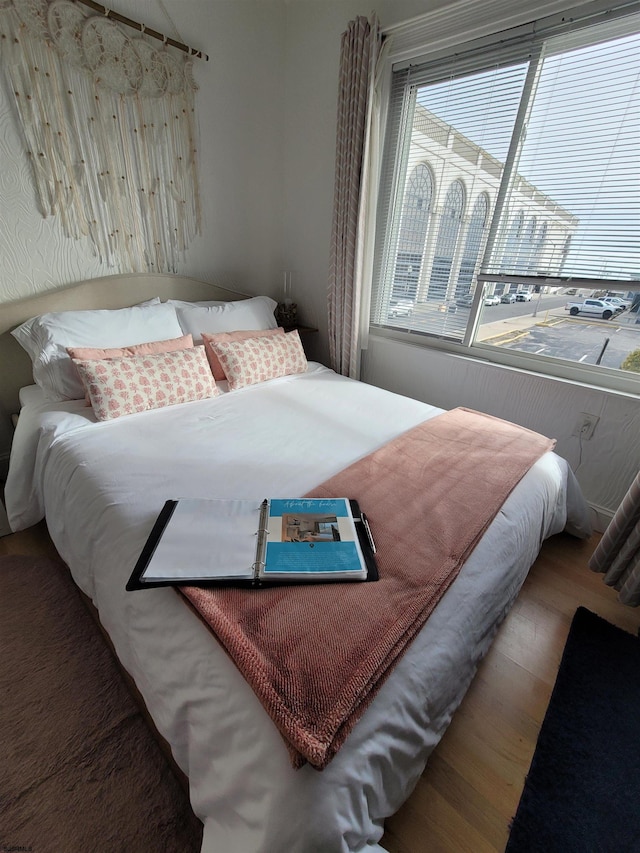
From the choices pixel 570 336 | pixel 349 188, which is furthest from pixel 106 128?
pixel 570 336

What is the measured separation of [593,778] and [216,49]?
3.60 metres

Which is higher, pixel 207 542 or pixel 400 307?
pixel 400 307

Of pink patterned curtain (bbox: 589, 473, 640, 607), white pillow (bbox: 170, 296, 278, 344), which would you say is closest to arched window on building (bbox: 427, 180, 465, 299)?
white pillow (bbox: 170, 296, 278, 344)

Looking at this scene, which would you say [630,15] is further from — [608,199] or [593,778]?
[593,778]

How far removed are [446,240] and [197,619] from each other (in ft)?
7.40

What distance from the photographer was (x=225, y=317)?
221cm

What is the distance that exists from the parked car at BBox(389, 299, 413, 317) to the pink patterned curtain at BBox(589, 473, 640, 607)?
156cm

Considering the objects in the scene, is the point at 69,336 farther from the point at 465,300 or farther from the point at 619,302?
the point at 619,302

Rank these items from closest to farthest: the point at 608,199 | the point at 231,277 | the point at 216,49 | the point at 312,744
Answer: the point at 312,744, the point at 608,199, the point at 216,49, the point at 231,277

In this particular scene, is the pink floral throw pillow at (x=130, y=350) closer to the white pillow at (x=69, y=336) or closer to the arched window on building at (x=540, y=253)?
the white pillow at (x=69, y=336)

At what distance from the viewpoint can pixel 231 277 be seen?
8.63 ft

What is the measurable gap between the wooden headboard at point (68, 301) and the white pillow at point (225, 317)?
8.5 inches

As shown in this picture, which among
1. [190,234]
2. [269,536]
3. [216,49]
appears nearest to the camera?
[269,536]

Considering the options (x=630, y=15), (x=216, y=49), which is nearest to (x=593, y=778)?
(x=630, y=15)
